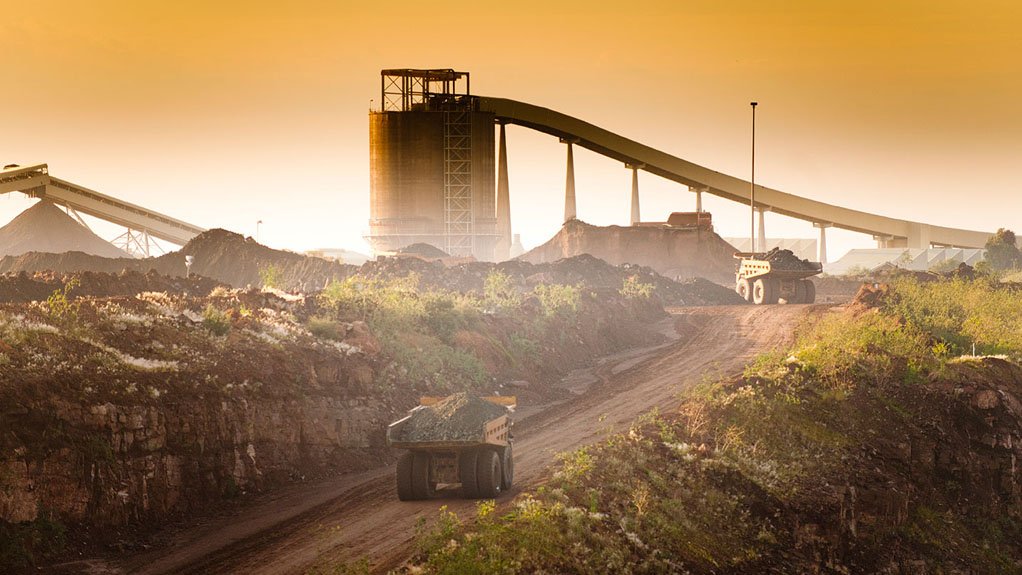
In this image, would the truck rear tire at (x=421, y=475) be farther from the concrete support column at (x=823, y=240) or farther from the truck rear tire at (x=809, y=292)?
the concrete support column at (x=823, y=240)

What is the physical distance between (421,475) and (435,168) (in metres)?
62.3

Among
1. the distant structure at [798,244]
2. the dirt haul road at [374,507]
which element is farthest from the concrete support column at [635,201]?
the dirt haul road at [374,507]

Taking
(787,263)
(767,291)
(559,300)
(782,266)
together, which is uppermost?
(787,263)

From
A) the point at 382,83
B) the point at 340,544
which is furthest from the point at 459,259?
the point at 340,544

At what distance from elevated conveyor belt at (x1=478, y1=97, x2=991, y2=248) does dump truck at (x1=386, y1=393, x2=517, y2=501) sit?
62.2 metres

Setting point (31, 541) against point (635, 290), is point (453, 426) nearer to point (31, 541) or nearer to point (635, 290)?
point (31, 541)

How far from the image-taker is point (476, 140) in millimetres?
79688

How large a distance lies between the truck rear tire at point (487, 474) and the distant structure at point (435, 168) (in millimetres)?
61397

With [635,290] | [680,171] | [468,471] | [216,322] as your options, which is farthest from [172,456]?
[680,171]

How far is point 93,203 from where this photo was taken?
2781 inches

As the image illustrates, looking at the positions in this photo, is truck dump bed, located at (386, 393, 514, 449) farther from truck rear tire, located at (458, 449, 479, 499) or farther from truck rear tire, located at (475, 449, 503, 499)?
truck rear tire, located at (458, 449, 479, 499)

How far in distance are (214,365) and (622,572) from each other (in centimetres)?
1085

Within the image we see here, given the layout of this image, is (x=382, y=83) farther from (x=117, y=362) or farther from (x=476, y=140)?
(x=117, y=362)

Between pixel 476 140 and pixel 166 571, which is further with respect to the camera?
pixel 476 140
